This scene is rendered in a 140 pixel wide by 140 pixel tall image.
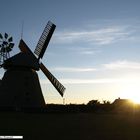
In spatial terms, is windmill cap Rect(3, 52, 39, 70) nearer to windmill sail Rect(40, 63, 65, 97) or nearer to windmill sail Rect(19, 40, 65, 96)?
windmill sail Rect(19, 40, 65, 96)

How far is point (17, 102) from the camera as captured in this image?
39.1 metres

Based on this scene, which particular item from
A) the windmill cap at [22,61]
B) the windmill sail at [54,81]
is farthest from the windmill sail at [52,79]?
the windmill cap at [22,61]

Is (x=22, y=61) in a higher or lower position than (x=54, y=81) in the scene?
higher

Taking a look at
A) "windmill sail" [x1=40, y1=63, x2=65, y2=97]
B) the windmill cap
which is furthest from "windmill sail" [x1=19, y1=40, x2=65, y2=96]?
the windmill cap

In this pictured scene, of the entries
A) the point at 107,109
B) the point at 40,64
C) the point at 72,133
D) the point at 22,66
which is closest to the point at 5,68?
the point at 22,66

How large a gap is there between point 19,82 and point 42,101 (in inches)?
156

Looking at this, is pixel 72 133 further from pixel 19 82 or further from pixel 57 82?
pixel 57 82

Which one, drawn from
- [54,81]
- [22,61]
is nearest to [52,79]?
[54,81]

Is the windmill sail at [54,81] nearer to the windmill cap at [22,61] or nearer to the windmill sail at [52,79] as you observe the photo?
the windmill sail at [52,79]

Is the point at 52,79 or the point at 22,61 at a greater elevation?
the point at 22,61

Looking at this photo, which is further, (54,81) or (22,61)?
(54,81)

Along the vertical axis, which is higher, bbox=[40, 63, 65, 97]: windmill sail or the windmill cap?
the windmill cap

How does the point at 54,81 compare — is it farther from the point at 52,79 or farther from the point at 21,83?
the point at 21,83

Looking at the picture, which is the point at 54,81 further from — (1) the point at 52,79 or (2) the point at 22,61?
(2) the point at 22,61
